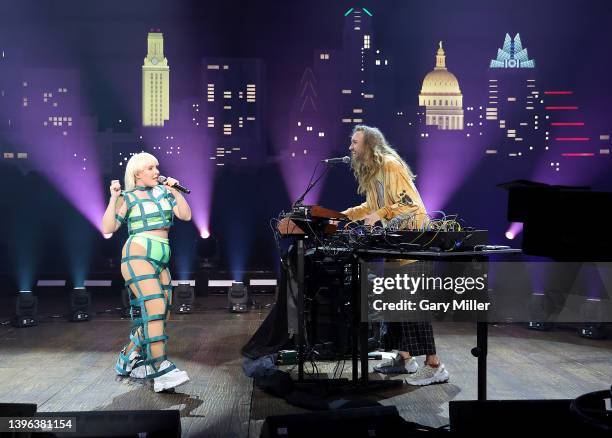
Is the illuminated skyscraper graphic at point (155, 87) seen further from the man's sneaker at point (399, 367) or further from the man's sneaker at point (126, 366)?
the man's sneaker at point (399, 367)

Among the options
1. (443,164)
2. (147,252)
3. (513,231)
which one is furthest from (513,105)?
(147,252)

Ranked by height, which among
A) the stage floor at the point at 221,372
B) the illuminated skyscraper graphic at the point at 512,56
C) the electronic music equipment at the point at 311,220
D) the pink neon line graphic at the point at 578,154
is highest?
the illuminated skyscraper graphic at the point at 512,56

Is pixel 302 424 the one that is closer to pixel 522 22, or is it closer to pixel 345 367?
pixel 345 367

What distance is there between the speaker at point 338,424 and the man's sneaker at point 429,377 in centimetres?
162

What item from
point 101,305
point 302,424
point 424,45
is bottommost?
point 101,305

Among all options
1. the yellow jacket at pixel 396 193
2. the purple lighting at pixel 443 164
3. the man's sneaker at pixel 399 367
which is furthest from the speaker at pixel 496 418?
the purple lighting at pixel 443 164

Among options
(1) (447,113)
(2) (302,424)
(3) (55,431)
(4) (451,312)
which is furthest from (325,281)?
(1) (447,113)

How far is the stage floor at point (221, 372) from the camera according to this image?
3832mm

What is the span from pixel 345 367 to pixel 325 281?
75cm

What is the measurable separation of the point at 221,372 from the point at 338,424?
2239mm

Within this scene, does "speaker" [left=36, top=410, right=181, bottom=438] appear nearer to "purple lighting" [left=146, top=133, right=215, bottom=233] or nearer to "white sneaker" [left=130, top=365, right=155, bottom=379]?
"white sneaker" [left=130, top=365, right=155, bottom=379]

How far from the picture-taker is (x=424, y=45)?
322 inches

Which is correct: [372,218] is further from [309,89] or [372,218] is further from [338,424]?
[309,89]

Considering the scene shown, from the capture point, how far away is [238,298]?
25.0 ft
